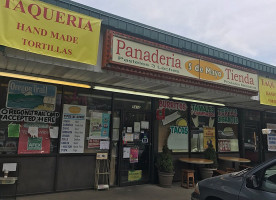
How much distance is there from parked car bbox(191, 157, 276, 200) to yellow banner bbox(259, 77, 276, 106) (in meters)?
5.36

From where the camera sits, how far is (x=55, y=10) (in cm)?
467

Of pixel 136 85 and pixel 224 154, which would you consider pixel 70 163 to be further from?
pixel 224 154

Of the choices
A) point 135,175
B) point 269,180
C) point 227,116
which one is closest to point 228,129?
point 227,116

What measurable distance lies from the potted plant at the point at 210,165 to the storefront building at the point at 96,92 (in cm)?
43

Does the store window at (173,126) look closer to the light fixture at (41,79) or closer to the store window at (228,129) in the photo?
the store window at (228,129)

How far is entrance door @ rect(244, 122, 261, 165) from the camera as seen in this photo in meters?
10.5

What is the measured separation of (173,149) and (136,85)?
3.15 m

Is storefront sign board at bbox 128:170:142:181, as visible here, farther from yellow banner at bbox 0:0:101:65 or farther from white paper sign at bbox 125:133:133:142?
yellow banner at bbox 0:0:101:65

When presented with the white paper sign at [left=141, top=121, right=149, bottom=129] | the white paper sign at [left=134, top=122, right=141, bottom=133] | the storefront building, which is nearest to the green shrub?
the storefront building

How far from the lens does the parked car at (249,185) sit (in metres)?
3.20

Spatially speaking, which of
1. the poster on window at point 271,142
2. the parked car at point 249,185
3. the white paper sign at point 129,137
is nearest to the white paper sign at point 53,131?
the white paper sign at point 129,137

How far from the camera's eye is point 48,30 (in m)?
4.57

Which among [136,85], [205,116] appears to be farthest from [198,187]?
[205,116]

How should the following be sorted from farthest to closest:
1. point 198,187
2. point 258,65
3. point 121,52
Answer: point 258,65 < point 121,52 < point 198,187
